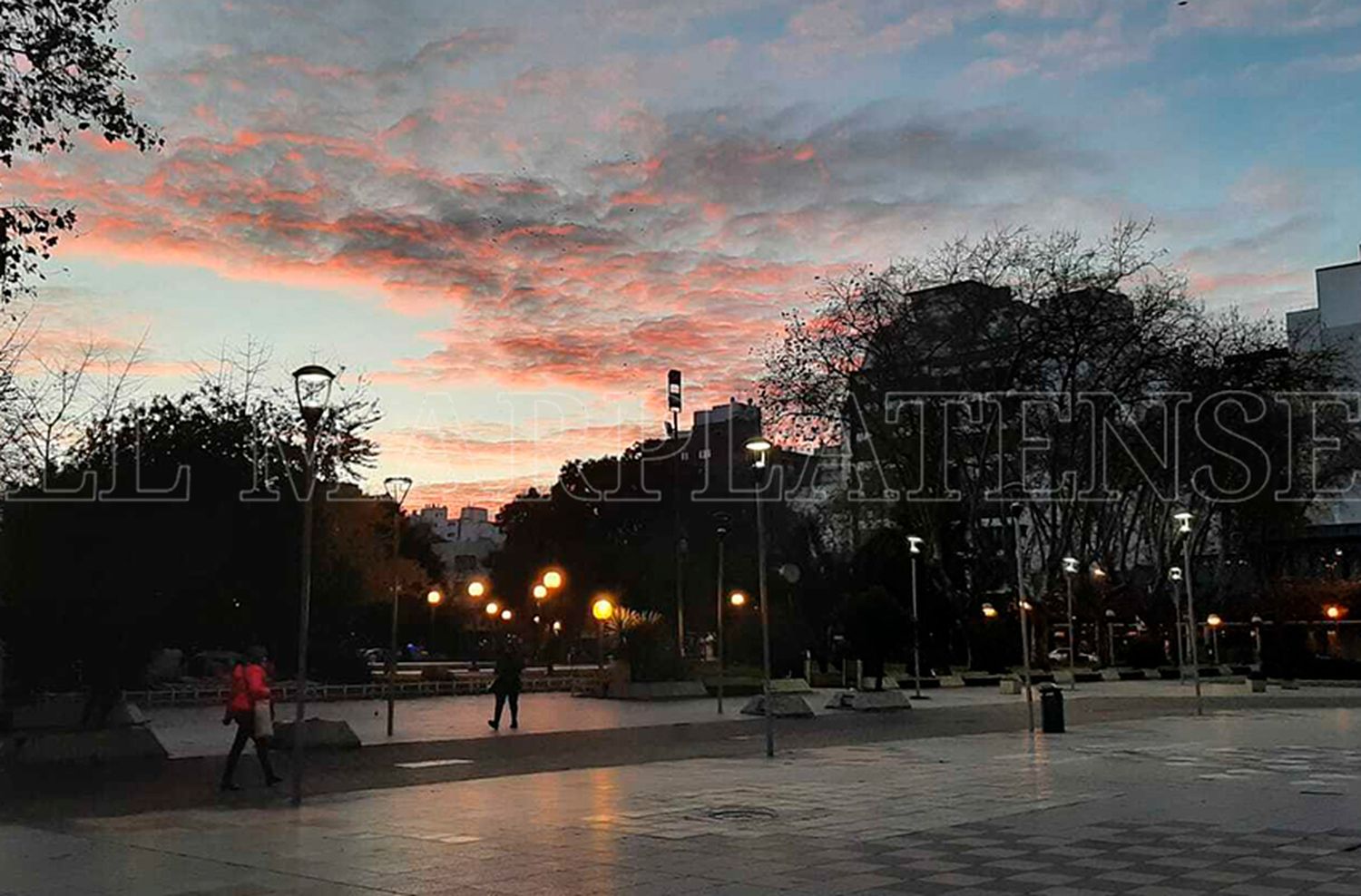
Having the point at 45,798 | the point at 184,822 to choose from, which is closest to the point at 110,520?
the point at 45,798

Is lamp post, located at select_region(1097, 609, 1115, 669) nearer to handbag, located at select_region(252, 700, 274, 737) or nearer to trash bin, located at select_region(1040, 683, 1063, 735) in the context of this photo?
trash bin, located at select_region(1040, 683, 1063, 735)

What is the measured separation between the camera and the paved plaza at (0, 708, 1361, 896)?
963 cm

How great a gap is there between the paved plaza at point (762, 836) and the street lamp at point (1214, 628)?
46.6 meters

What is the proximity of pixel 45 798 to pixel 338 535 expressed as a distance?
1078 inches

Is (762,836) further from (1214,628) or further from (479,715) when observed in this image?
(1214,628)

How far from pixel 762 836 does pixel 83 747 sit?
1208 cm

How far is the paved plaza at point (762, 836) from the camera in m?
9.63

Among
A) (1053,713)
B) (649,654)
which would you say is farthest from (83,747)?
(649,654)

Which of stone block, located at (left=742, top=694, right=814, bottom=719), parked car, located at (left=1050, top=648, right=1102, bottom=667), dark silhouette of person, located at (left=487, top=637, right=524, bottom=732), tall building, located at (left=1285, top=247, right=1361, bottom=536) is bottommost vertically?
parked car, located at (left=1050, top=648, right=1102, bottom=667)

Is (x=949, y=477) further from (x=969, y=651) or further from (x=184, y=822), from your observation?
(x=184, y=822)

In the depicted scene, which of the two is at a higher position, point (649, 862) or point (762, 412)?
point (762, 412)

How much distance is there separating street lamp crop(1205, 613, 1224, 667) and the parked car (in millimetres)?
5491

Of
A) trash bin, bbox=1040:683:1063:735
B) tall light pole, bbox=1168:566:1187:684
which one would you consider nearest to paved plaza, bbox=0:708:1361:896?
trash bin, bbox=1040:683:1063:735

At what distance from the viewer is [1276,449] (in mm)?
56531
